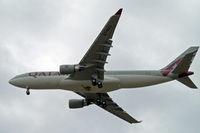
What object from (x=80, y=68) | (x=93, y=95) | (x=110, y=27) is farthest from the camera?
(x=93, y=95)

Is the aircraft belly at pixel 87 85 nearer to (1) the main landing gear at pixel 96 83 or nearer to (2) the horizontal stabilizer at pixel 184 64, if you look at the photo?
(1) the main landing gear at pixel 96 83

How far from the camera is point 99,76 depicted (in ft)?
193

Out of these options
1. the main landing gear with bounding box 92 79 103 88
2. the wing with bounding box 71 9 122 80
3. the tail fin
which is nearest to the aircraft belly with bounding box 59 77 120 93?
the main landing gear with bounding box 92 79 103 88

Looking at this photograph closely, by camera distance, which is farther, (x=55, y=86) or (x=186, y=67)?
(x=55, y=86)

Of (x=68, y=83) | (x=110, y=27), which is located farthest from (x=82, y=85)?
(x=110, y=27)

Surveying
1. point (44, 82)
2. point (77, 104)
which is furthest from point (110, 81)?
point (77, 104)

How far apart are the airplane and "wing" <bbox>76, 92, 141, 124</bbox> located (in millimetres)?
4712

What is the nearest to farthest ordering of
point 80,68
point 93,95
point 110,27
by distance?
point 110,27
point 80,68
point 93,95

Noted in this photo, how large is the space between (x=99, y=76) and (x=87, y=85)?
6.95 ft

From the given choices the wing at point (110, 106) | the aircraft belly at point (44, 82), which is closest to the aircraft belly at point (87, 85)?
the aircraft belly at point (44, 82)

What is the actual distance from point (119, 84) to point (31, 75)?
11840mm

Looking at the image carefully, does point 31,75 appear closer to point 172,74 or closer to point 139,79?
point 139,79

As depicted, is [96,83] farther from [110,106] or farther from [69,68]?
[110,106]

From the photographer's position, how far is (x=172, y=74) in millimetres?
59906
